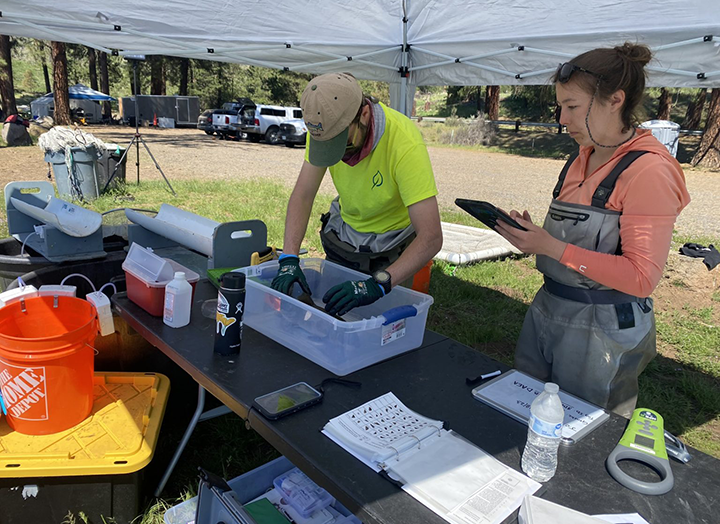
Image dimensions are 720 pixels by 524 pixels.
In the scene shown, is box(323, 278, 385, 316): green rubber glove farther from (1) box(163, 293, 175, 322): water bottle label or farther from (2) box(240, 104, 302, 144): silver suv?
(2) box(240, 104, 302, 144): silver suv

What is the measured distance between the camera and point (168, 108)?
25766 mm

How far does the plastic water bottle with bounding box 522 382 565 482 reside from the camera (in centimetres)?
125

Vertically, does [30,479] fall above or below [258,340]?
below

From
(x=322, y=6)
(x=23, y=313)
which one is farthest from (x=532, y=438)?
(x=322, y=6)

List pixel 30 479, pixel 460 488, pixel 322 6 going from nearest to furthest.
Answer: pixel 460 488, pixel 30 479, pixel 322 6

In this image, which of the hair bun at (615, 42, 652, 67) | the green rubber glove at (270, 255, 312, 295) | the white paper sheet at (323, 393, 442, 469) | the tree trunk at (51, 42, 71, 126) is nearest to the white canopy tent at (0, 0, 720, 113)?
the hair bun at (615, 42, 652, 67)

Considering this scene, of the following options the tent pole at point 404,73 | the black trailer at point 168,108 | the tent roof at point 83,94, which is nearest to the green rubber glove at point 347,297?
the tent pole at point 404,73

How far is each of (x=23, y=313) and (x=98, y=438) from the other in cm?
59

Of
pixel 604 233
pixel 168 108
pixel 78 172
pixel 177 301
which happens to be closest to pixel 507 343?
pixel 604 233

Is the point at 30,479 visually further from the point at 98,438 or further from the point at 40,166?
the point at 40,166

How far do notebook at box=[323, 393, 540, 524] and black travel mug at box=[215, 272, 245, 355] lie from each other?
55 centimetres

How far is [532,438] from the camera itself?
1.31 metres

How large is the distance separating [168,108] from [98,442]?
2679cm

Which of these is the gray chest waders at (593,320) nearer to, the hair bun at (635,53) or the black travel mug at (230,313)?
the hair bun at (635,53)
